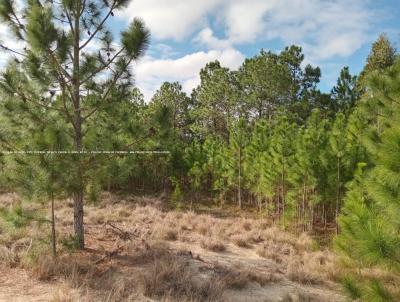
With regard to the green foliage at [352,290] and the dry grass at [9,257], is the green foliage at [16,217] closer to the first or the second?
the dry grass at [9,257]

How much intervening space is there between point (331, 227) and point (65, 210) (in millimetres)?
10093

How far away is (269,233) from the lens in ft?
37.5

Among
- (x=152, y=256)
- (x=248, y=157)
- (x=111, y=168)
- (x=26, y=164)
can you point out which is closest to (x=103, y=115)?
(x=111, y=168)

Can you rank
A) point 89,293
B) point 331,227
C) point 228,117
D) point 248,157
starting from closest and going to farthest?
point 89,293
point 331,227
point 248,157
point 228,117

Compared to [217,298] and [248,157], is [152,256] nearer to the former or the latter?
[217,298]

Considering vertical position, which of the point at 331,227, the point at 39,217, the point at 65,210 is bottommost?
the point at 331,227

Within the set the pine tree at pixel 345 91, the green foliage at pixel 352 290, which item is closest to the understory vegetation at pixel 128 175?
the green foliage at pixel 352 290

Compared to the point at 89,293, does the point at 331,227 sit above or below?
below

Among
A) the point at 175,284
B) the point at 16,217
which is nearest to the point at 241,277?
the point at 175,284

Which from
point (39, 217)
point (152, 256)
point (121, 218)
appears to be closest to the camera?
point (39, 217)

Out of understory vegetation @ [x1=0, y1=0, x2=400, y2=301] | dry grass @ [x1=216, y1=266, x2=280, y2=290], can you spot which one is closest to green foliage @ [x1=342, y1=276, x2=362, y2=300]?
understory vegetation @ [x1=0, y1=0, x2=400, y2=301]

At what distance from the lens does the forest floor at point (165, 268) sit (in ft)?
18.7

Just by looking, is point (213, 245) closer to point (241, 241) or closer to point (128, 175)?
point (241, 241)

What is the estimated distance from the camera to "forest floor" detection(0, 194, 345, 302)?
18.7 feet
